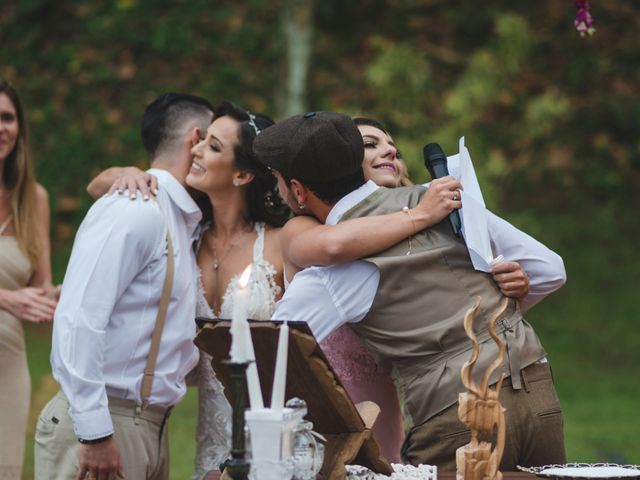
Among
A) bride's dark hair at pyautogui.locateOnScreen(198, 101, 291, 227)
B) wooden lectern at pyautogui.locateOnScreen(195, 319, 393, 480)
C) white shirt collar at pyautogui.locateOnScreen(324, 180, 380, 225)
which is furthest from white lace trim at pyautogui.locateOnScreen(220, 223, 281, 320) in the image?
wooden lectern at pyautogui.locateOnScreen(195, 319, 393, 480)

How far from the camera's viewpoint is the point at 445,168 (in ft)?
11.6

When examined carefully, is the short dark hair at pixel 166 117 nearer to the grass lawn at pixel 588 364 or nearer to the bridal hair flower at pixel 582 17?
the bridal hair flower at pixel 582 17

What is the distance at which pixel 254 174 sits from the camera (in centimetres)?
436

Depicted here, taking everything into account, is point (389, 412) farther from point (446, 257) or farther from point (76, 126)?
point (76, 126)

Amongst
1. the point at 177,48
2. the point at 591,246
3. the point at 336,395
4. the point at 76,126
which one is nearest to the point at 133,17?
the point at 177,48

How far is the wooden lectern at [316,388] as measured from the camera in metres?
2.79

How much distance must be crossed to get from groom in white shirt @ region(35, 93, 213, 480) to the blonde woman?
40.2 inches

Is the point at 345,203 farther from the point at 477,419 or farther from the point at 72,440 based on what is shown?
the point at 72,440

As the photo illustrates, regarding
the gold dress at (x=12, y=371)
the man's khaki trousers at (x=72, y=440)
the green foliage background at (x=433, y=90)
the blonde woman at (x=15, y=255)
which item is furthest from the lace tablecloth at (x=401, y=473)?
the green foliage background at (x=433, y=90)

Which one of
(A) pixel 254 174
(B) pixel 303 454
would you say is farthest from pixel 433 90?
(B) pixel 303 454

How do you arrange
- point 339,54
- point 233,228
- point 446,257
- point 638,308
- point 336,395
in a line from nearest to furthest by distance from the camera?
point 336,395, point 446,257, point 233,228, point 638,308, point 339,54

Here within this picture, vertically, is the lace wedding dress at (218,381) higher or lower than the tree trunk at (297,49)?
lower

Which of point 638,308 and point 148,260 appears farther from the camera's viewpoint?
point 638,308

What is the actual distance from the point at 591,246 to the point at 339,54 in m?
3.83
